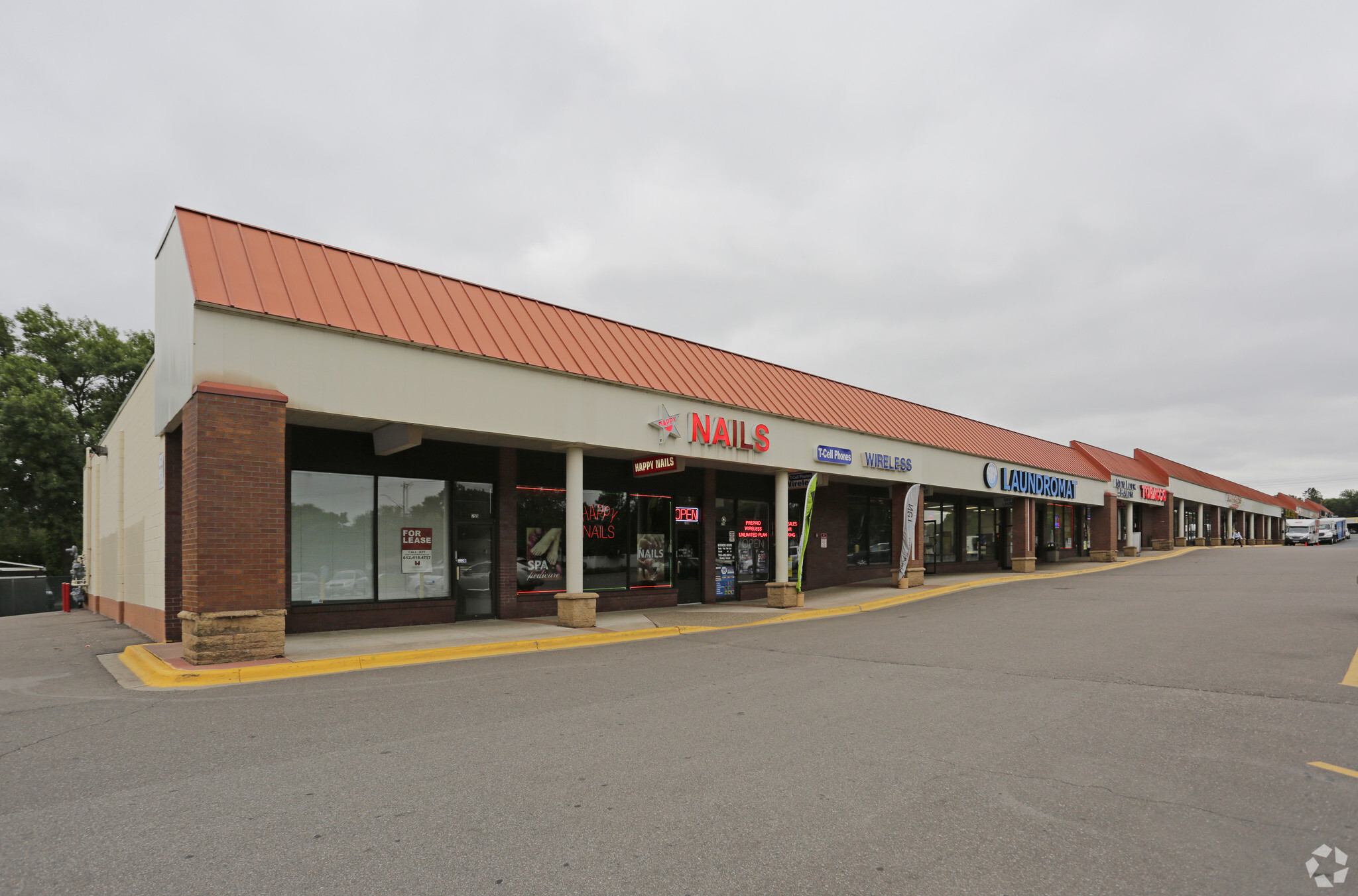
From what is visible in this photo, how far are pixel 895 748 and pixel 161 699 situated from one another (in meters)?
7.95

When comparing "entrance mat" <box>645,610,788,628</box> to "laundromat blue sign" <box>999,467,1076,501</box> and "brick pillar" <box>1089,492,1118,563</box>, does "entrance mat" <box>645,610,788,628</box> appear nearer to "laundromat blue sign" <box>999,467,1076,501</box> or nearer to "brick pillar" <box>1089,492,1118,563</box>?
"laundromat blue sign" <box>999,467,1076,501</box>

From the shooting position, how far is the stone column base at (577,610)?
49.0 ft

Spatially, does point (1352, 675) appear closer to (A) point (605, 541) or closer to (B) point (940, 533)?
(A) point (605, 541)

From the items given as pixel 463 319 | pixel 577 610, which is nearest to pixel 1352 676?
pixel 577 610

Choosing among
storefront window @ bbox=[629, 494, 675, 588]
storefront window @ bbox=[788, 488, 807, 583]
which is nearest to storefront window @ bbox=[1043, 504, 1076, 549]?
storefront window @ bbox=[788, 488, 807, 583]

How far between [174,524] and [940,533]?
26.8m

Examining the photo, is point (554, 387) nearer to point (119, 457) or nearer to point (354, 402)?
point (354, 402)

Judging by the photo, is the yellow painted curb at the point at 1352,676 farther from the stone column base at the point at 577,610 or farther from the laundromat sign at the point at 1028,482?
the laundromat sign at the point at 1028,482

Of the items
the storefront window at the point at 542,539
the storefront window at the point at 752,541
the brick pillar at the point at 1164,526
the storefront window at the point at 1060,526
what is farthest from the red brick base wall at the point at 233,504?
the brick pillar at the point at 1164,526

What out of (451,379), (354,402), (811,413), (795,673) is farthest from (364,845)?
(811,413)

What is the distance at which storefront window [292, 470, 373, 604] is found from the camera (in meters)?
13.7

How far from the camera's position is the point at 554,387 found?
48.9ft

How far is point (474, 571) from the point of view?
52.1 ft

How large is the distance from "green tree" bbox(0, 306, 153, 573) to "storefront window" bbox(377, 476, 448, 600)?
1090 inches
